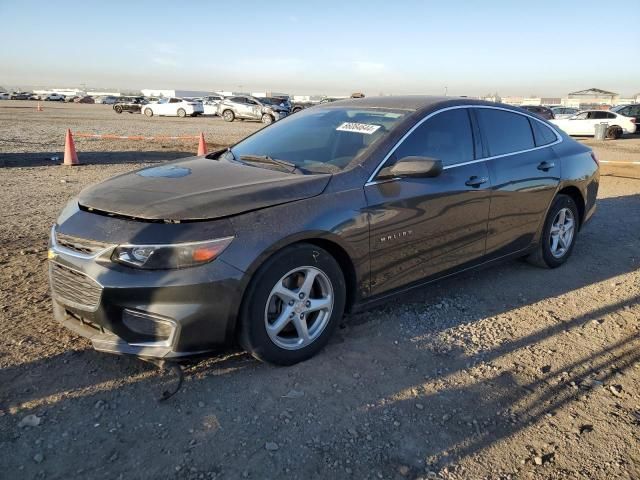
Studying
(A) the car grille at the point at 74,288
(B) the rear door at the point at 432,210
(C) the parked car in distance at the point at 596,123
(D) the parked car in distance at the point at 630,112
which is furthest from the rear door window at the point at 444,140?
(D) the parked car in distance at the point at 630,112

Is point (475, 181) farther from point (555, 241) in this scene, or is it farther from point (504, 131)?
A: point (555, 241)

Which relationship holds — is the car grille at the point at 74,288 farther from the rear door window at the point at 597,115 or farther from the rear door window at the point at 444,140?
the rear door window at the point at 597,115

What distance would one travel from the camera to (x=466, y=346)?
3596mm

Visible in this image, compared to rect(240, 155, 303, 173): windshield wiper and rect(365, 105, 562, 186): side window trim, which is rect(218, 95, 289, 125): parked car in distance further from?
rect(240, 155, 303, 173): windshield wiper

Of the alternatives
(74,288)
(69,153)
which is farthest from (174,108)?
(74,288)

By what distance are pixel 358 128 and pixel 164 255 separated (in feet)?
6.13

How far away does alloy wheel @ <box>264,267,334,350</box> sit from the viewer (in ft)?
10.3

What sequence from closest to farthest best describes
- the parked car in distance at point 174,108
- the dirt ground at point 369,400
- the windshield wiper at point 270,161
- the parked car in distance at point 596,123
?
the dirt ground at point 369,400 → the windshield wiper at point 270,161 → the parked car in distance at point 596,123 → the parked car in distance at point 174,108

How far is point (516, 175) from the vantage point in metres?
4.55

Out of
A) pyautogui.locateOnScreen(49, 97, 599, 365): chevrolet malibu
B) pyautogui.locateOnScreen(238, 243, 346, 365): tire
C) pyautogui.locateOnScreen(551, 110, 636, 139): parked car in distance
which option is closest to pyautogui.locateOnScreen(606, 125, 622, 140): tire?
pyautogui.locateOnScreen(551, 110, 636, 139): parked car in distance

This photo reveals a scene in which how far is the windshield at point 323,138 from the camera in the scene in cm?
375

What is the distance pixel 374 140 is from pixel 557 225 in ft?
8.30

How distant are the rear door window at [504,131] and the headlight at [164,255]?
2.72 metres

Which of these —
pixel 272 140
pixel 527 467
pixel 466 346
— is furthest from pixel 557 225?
pixel 527 467
